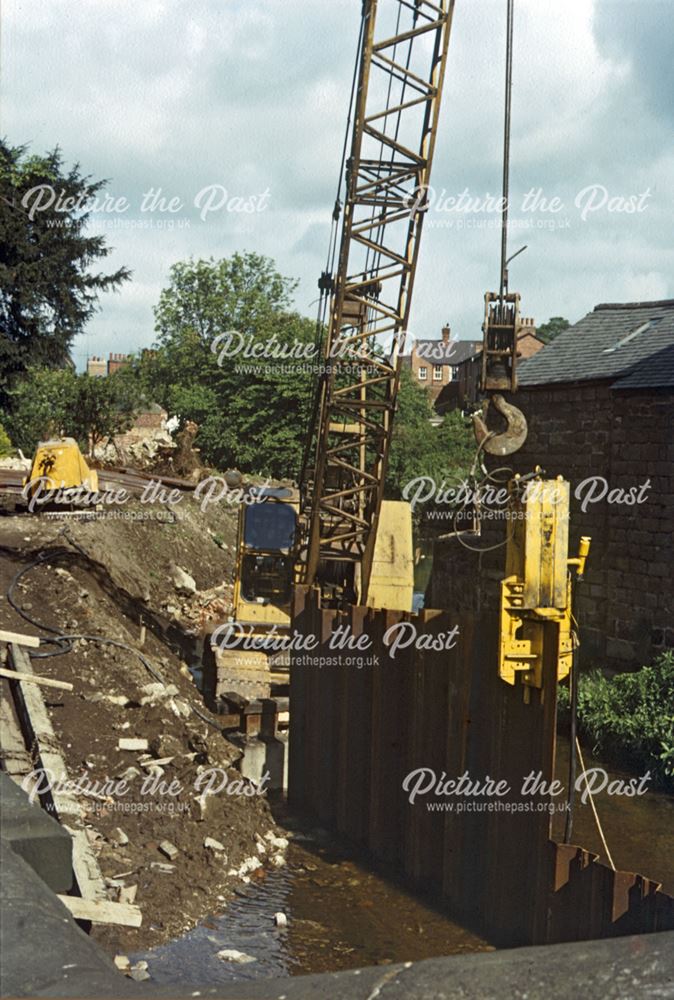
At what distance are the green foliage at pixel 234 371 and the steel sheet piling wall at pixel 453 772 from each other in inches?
953

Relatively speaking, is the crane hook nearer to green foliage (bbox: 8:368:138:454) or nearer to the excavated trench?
the excavated trench

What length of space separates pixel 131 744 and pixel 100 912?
510 cm

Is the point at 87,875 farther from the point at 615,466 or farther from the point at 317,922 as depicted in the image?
the point at 615,466

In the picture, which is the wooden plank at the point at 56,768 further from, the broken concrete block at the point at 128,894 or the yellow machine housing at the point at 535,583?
the yellow machine housing at the point at 535,583

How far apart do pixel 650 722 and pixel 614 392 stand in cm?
534

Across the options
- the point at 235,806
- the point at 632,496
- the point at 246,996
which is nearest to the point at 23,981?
the point at 246,996

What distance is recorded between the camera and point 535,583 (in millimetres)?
7566

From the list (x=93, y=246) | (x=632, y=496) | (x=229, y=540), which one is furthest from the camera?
(x=93, y=246)

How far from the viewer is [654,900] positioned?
22.1 ft

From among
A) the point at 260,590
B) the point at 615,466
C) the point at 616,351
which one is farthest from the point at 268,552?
the point at 616,351

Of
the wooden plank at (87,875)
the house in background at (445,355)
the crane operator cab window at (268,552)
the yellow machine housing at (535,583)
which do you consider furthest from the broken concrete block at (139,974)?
the house in background at (445,355)

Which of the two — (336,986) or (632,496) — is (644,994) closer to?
(336,986)

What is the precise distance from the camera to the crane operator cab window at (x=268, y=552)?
1423 centimetres

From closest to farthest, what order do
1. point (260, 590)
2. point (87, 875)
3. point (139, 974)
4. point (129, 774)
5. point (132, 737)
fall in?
point (87, 875)
point (139, 974)
point (129, 774)
point (132, 737)
point (260, 590)
